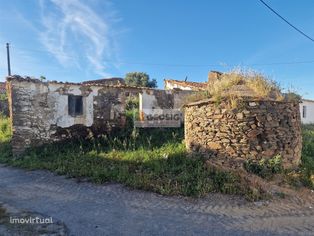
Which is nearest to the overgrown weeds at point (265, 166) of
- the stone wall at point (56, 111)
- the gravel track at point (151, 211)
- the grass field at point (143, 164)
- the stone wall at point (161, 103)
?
the grass field at point (143, 164)

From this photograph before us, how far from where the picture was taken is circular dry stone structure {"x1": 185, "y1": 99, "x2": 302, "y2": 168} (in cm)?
719

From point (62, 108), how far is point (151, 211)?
24.0ft

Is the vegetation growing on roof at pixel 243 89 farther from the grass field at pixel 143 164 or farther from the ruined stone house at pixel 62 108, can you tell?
the ruined stone house at pixel 62 108

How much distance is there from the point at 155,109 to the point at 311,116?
58.5ft

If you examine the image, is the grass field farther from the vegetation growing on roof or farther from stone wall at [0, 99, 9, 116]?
stone wall at [0, 99, 9, 116]

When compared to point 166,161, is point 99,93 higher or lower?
higher

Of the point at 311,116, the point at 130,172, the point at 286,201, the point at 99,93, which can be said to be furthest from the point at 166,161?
the point at 311,116

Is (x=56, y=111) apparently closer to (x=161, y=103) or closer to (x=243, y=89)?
(x=161, y=103)

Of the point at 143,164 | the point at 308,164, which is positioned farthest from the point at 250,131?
the point at 143,164

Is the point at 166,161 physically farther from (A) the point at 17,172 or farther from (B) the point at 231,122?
(A) the point at 17,172

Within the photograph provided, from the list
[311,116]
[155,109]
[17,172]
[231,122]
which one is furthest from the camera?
[311,116]

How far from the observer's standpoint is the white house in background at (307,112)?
24044mm

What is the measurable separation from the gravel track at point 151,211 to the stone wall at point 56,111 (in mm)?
3888

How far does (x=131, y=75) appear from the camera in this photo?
29.8 meters
